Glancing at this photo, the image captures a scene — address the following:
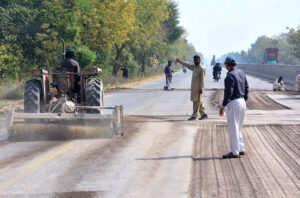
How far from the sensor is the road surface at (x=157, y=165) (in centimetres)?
621

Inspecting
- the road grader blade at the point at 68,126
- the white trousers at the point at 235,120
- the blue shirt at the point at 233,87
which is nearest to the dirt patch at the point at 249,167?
the white trousers at the point at 235,120

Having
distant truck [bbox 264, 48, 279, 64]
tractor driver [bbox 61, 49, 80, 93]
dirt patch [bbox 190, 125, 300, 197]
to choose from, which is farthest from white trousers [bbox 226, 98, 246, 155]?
distant truck [bbox 264, 48, 279, 64]

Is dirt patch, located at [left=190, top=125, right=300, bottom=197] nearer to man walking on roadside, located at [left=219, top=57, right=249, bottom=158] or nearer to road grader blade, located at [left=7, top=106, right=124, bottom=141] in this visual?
man walking on roadside, located at [left=219, top=57, right=249, bottom=158]

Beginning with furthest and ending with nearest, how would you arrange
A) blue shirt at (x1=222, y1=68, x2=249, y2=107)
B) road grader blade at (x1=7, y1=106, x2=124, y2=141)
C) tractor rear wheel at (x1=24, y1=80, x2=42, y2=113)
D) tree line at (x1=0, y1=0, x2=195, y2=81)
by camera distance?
tree line at (x1=0, y1=0, x2=195, y2=81), tractor rear wheel at (x1=24, y1=80, x2=42, y2=113), road grader blade at (x1=7, y1=106, x2=124, y2=141), blue shirt at (x1=222, y1=68, x2=249, y2=107)

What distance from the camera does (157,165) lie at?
775 cm

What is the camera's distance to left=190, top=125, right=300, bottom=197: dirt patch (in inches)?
244

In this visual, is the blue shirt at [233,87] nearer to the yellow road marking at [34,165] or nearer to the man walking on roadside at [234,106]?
the man walking on roadside at [234,106]

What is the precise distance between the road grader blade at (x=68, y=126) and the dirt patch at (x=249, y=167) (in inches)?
78.5

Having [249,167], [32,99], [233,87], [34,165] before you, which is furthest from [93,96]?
[249,167]

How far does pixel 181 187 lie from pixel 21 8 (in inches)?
1382

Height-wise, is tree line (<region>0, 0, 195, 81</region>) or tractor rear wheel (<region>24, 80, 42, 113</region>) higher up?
tree line (<region>0, 0, 195, 81</region>)

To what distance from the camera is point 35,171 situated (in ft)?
23.7

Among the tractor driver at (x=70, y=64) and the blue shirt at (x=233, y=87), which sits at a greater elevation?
the tractor driver at (x=70, y=64)

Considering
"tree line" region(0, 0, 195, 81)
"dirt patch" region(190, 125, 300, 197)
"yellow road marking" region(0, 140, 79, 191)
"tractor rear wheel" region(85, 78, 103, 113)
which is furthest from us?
"tree line" region(0, 0, 195, 81)
